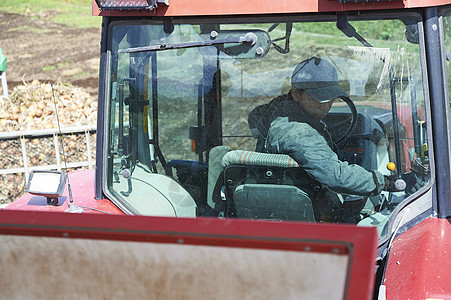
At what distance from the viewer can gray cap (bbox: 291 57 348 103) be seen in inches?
97.0

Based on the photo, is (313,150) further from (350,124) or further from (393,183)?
(393,183)

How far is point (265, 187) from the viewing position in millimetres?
2518

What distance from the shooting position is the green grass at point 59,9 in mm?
19234

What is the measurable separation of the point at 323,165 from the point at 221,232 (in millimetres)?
1072

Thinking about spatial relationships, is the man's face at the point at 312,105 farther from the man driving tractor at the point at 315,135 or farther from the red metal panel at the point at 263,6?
the red metal panel at the point at 263,6

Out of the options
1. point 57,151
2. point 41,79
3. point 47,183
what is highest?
point 41,79

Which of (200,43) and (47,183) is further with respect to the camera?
(47,183)

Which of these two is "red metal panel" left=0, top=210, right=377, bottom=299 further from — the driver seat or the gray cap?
the gray cap

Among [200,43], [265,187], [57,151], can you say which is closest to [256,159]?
[265,187]

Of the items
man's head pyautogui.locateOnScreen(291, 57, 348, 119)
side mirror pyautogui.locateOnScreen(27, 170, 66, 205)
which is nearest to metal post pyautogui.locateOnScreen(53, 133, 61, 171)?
side mirror pyautogui.locateOnScreen(27, 170, 66, 205)

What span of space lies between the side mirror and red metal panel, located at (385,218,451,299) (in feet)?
5.45

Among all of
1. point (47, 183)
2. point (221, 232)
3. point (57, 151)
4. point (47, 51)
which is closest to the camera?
point (221, 232)

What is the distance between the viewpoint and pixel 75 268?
157cm

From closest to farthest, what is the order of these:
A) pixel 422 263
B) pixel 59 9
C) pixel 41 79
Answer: pixel 422 263, pixel 41 79, pixel 59 9
